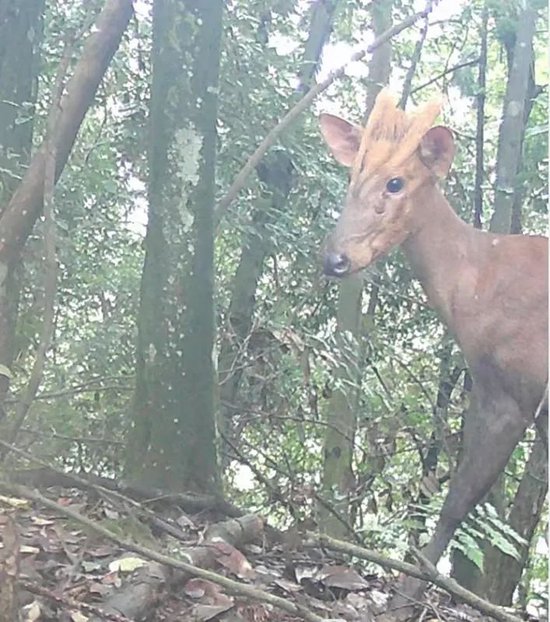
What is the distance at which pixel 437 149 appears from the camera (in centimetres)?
182

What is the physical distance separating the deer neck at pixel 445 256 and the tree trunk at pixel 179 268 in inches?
16.0

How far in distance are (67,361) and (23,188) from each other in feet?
2.82

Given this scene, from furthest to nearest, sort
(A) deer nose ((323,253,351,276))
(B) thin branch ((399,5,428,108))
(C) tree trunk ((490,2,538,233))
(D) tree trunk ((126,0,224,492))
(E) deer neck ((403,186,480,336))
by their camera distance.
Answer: (B) thin branch ((399,5,428,108)) < (C) tree trunk ((490,2,538,233)) < (D) tree trunk ((126,0,224,492)) < (E) deer neck ((403,186,480,336)) < (A) deer nose ((323,253,351,276))

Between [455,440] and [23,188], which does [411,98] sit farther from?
[23,188]

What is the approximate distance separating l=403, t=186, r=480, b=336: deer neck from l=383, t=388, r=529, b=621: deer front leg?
0.53 ft

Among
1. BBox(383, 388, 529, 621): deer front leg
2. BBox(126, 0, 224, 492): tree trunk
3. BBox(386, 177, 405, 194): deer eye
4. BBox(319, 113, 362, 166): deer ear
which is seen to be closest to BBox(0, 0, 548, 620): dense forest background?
BBox(126, 0, 224, 492): tree trunk

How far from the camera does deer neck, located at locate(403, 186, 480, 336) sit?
6.22 feet

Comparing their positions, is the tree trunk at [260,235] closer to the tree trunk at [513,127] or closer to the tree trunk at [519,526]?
the tree trunk at [513,127]

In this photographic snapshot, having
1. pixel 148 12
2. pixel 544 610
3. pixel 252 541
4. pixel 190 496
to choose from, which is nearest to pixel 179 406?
pixel 190 496

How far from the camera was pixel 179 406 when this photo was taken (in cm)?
201

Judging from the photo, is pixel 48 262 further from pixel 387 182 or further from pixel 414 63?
pixel 414 63

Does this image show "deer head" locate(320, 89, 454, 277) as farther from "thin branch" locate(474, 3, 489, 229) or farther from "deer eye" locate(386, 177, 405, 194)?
"thin branch" locate(474, 3, 489, 229)

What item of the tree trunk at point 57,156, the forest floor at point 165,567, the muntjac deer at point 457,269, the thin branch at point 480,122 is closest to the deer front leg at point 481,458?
the muntjac deer at point 457,269

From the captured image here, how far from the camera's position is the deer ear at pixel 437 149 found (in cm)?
180
